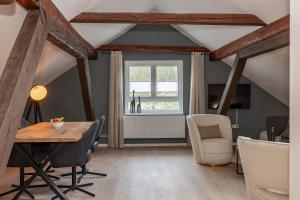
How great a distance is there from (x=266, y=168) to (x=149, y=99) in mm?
5083

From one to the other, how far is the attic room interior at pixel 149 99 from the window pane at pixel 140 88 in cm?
2

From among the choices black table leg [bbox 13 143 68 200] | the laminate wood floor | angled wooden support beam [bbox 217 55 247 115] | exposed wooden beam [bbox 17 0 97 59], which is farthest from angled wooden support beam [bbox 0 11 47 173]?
angled wooden support beam [bbox 217 55 247 115]

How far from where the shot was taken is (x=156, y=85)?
24.8 ft

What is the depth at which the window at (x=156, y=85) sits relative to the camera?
751cm

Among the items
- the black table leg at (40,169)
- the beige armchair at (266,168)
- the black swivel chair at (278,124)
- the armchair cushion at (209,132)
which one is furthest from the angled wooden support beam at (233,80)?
the black table leg at (40,169)

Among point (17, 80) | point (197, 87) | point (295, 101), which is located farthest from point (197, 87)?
point (295, 101)

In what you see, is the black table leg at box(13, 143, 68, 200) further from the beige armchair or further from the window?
the window

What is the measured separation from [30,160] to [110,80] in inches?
146

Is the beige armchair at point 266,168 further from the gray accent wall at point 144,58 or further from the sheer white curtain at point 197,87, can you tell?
the gray accent wall at point 144,58

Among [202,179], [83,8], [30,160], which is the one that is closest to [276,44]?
[202,179]

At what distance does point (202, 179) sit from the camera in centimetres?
454

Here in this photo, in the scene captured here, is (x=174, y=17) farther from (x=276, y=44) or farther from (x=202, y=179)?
(x=202, y=179)

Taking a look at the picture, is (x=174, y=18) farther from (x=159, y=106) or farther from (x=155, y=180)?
(x=159, y=106)

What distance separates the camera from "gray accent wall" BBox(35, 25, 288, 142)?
727 cm
